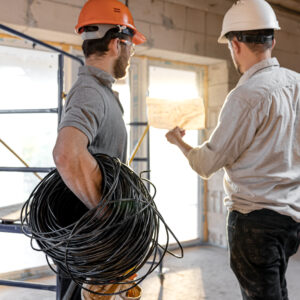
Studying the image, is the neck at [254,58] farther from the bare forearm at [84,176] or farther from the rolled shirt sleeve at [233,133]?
the bare forearm at [84,176]

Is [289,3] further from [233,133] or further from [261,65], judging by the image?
[233,133]

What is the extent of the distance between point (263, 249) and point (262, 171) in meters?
0.32

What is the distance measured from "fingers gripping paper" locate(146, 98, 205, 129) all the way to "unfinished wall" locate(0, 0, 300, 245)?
112cm

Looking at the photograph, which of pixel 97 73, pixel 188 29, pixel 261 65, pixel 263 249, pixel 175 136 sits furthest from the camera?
pixel 188 29

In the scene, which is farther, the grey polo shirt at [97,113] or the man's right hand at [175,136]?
the man's right hand at [175,136]

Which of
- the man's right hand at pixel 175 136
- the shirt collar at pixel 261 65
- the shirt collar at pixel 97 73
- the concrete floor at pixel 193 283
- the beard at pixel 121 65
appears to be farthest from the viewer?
the concrete floor at pixel 193 283

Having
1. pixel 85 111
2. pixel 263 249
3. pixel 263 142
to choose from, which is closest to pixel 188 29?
pixel 263 142

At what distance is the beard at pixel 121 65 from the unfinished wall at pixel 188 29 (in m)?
1.82

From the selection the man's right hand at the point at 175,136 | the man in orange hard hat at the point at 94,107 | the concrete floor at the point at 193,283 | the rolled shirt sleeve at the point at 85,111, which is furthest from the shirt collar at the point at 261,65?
the concrete floor at the point at 193,283

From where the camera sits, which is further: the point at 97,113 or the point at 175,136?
the point at 175,136

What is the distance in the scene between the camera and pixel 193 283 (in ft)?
11.1

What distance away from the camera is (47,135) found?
3531mm

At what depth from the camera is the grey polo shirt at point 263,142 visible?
1.62m

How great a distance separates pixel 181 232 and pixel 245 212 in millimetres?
2981
